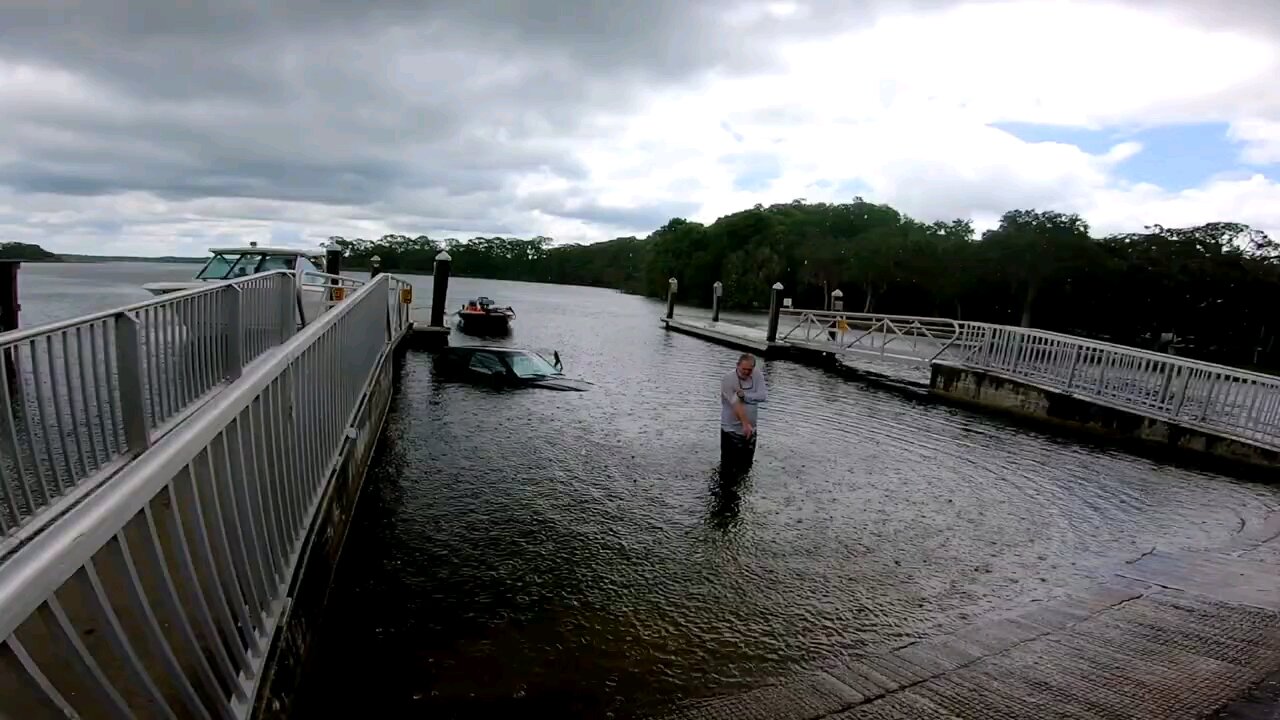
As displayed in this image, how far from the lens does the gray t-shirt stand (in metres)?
9.86

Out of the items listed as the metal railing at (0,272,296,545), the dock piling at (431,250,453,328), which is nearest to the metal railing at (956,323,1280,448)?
the metal railing at (0,272,296,545)

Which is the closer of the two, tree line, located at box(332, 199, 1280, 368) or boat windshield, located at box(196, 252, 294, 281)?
boat windshield, located at box(196, 252, 294, 281)

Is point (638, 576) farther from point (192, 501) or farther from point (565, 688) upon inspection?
point (192, 501)

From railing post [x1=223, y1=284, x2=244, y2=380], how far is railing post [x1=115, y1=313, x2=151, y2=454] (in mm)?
2264

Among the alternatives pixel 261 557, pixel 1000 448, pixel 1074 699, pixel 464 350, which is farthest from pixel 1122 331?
pixel 261 557

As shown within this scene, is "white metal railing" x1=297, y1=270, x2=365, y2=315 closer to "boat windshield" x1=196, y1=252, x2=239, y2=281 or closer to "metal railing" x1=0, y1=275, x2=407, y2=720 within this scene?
"boat windshield" x1=196, y1=252, x2=239, y2=281

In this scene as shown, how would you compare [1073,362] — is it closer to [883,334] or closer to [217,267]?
[883,334]

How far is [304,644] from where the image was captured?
413 centimetres

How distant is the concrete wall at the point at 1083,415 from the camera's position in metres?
13.1

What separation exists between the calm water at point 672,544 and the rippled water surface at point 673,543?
0.03m

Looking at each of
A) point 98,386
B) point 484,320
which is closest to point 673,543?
point 98,386

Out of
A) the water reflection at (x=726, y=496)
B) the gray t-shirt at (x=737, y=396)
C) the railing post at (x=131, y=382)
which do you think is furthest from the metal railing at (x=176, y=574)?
the gray t-shirt at (x=737, y=396)

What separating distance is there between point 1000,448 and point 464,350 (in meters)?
11.8

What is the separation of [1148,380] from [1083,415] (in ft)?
4.71
